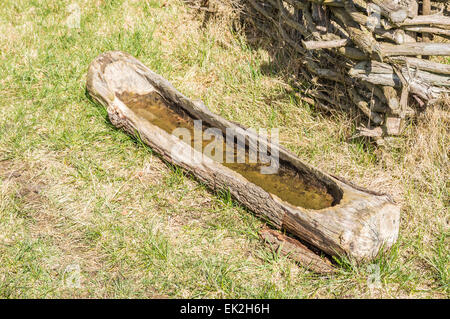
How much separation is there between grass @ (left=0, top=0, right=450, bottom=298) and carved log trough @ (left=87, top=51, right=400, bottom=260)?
169 mm

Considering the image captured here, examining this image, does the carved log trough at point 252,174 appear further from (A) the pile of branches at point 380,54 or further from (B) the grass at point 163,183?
(A) the pile of branches at point 380,54

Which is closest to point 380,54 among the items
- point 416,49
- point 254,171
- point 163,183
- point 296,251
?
point 416,49

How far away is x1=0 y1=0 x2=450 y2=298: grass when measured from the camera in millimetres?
2902

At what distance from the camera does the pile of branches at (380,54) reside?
125 inches

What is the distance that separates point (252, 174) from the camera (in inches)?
138

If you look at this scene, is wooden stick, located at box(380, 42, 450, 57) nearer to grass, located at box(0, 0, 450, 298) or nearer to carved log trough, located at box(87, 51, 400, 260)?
grass, located at box(0, 0, 450, 298)

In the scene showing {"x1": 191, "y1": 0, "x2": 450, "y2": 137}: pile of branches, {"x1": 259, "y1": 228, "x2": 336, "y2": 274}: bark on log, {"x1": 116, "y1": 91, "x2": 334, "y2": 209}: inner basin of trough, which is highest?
{"x1": 191, "y1": 0, "x2": 450, "y2": 137}: pile of branches

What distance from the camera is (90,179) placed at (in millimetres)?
3705

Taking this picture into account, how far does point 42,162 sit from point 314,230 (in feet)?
7.85

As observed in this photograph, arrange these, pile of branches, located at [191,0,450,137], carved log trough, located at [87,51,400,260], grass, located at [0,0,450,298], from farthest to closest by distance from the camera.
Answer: pile of branches, located at [191,0,450,137], grass, located at [0,0,450,298], carved log trough, located at [87,51,400,260]

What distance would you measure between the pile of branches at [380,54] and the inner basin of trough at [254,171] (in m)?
0.72

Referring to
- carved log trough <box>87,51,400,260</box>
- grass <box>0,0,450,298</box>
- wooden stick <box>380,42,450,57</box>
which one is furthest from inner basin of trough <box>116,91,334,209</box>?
wooden stick <box>380,42,450,57</box>

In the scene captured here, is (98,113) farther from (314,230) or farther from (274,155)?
(314,230)

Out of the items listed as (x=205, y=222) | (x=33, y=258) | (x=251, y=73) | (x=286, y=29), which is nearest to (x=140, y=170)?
(x=205, y=222)
